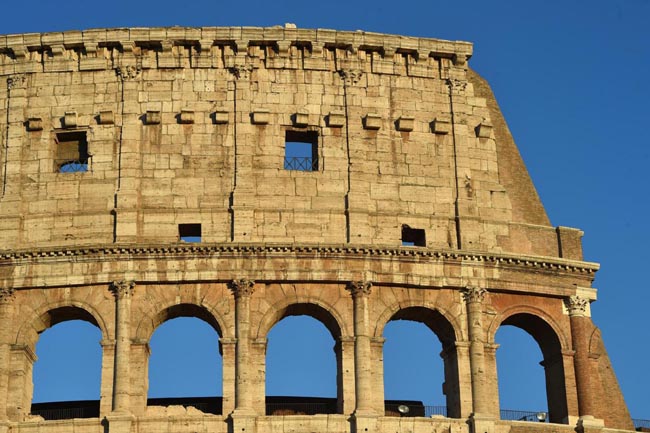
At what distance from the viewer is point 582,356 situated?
47.3 meters

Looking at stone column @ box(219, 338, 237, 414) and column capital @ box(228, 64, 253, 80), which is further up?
column capital @ box(228, 64, 253, 80)

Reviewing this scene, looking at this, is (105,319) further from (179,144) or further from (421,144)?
(421,144)

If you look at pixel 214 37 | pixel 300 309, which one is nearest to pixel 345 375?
pixel 300 309

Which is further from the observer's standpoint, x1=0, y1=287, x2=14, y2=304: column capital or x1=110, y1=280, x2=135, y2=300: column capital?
x1=0, y1=287, x2=14, y2=304: column capital

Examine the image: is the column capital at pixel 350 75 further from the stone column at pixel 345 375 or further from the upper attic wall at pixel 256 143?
the stone column at pixel 345 375

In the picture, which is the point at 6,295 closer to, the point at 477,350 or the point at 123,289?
the point at 123,289

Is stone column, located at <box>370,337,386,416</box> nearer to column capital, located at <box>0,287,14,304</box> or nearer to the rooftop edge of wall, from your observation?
the rooftop edge of wall

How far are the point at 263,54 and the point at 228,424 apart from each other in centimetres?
1156

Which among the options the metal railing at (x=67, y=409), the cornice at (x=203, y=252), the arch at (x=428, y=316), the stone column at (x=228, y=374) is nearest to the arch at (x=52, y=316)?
the cornice at (x=203, y=252)

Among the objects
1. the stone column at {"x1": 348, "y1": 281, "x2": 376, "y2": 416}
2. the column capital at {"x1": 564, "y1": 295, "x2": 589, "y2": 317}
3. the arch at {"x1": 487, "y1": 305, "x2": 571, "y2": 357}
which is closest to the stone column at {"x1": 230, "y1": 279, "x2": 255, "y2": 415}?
the stone column at {"x1": 348, "y1": 281, "x2": 376, "y2": 416}

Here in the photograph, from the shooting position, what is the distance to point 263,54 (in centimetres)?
4916

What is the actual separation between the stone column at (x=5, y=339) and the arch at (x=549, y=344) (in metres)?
13.7

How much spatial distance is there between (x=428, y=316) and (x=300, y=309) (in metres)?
3.78

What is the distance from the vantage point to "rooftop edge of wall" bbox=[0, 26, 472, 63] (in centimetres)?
4881
